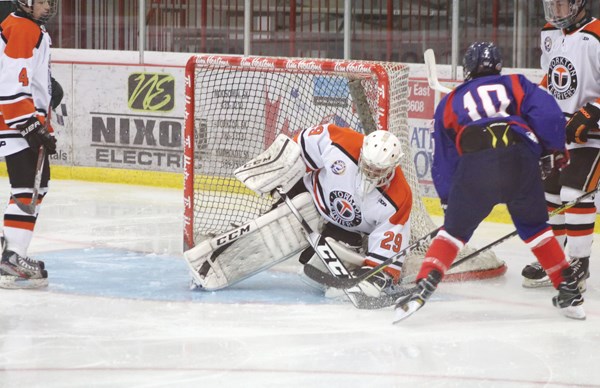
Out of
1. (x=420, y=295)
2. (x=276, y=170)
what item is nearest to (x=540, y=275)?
(x=420, y=295)

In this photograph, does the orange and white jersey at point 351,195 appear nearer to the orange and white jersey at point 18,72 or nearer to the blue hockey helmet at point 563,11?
the blue hockey helmet at point 563,11

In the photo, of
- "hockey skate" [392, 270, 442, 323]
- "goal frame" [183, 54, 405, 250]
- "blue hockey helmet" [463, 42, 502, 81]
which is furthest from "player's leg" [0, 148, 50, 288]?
"blue hockey helmet" [463, 42, 502, 81]

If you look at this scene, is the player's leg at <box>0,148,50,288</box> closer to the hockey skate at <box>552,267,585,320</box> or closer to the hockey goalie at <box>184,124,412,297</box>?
the hockey goalie at <box>184,124,412,297</box>

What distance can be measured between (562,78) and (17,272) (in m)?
2.10

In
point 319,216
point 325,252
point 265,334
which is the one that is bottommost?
point 265,334

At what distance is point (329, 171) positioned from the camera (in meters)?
4.25

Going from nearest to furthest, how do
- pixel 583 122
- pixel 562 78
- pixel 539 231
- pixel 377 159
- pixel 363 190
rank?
pixel 539 231, pixel 377 159, pixel 363 190, pixel 583 122, pixel 562 78

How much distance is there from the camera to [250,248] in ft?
14.2

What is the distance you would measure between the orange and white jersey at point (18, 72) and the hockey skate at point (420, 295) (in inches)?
57.9

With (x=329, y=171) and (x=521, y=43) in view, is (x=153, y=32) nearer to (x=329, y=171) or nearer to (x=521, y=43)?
(x=521, y=43)

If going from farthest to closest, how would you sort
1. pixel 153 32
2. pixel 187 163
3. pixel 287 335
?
1. pixel 153 32
2. pixel 187 163
3. pixel 287 335

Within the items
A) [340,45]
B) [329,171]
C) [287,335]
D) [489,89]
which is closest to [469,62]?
[489,89]

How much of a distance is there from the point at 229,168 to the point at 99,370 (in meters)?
2.52

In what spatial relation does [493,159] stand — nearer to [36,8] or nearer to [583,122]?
[583,122]
